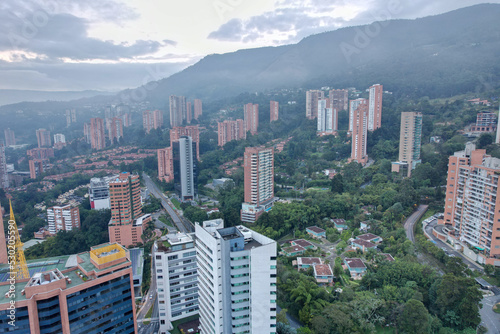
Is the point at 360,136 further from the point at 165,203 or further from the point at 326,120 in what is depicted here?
the point at 165,203

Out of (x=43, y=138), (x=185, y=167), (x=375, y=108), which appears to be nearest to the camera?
(x=185, y=167)

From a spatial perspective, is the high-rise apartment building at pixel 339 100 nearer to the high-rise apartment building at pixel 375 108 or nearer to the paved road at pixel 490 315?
the high-rise apartment building at pixel 375 108

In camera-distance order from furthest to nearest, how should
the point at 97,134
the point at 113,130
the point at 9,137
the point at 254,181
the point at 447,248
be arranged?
the point at 9,137 → the point at 113,130 → the point at 97,134 → the point at 254,181 → the point at 447,248

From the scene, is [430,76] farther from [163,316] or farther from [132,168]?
[163,316]

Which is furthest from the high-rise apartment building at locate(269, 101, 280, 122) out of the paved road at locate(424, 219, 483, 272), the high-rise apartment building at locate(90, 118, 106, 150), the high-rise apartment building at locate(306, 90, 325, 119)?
the paved road at locate(424, 219, 483, 272)

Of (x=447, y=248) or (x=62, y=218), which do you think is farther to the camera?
(x=62, y=218)

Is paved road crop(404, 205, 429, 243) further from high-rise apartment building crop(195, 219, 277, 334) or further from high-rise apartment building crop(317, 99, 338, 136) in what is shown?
high-rise apartment building crop(317, 99, 338, 136)


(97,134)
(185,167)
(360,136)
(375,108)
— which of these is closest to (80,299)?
(185,167)
